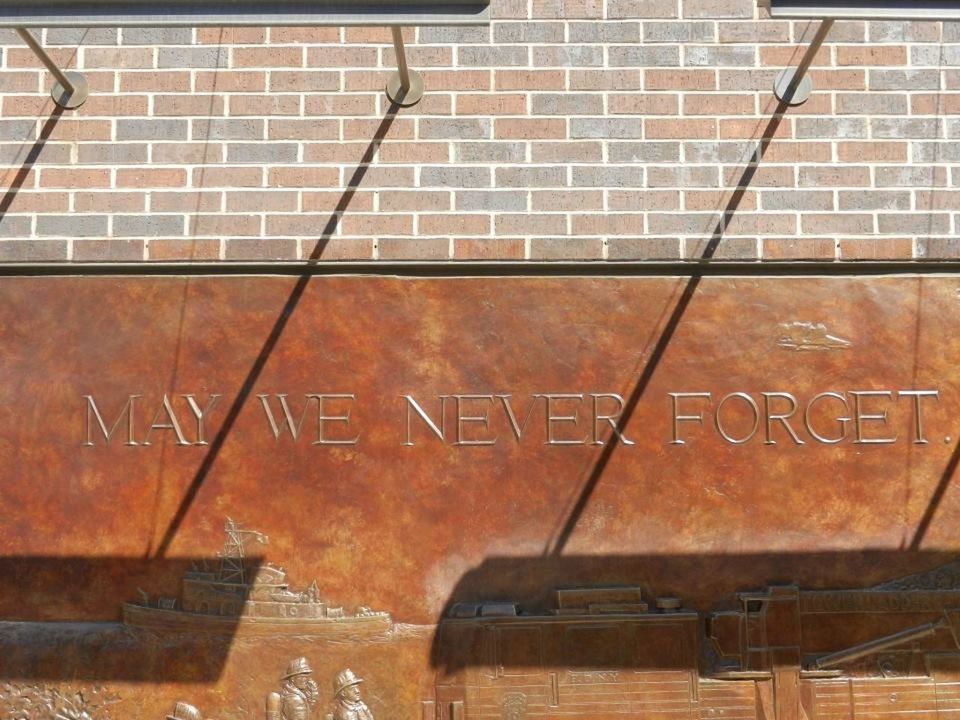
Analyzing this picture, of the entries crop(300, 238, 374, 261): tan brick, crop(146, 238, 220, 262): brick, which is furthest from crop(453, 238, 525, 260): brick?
crop(146, 238, 220, 262): brick

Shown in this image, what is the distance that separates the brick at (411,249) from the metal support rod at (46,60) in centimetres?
178

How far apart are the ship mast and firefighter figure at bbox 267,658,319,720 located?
1.56 feet

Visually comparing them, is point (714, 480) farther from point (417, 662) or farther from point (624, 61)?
point (624, 61)

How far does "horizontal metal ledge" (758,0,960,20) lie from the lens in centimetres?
443

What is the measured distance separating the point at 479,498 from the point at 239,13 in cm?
242

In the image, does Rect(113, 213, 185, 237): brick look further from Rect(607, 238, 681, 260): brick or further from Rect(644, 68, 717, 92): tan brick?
Rect(644, 68, 717, 92): tan brick

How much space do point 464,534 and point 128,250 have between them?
2167mm

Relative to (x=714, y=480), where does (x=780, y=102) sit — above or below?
above

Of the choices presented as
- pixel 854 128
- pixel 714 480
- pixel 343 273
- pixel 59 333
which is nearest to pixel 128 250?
pixel 59 333

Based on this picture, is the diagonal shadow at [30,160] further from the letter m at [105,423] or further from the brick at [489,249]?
the brick at [489,249]

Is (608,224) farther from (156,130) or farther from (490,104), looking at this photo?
(156,130)

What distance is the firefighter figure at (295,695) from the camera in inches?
199

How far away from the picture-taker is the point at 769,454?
17.3 ft

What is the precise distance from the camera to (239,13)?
15.0 feet
